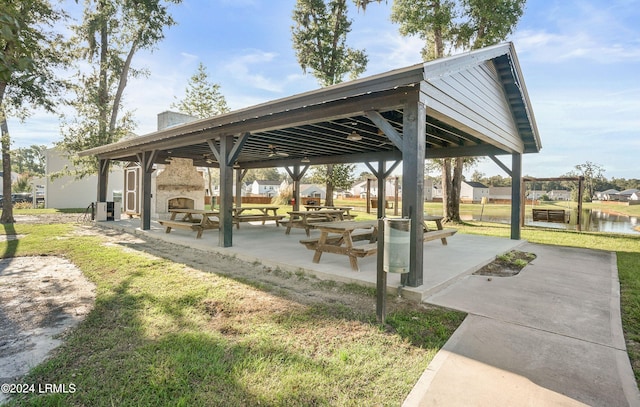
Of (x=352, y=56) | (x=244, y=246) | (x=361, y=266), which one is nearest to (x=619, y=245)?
(x=361, y=266)

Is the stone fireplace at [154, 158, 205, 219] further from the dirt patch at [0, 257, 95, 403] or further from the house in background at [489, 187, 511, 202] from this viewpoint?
the house in background at [489, 187, 511, 202]

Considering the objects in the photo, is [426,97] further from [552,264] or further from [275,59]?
[275,59]

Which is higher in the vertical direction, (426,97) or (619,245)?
(426,97)

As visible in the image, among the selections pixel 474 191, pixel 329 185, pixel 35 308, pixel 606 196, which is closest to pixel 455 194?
pixel 329 185

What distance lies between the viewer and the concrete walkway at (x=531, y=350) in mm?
1861

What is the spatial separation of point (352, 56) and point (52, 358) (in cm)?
1710

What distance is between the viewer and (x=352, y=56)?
53.7 feet

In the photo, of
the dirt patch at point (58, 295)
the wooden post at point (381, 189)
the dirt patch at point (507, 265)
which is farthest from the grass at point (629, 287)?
the wooden post at point (381, 189)

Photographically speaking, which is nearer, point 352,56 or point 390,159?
point 390,159

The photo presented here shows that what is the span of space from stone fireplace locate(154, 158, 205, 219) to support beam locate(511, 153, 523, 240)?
10.5 metres

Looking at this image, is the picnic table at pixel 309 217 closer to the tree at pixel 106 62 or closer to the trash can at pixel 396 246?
the trash can at pixel 396 246

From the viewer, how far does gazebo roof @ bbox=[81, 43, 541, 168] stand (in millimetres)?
3789

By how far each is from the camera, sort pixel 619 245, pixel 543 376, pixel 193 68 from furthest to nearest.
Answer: pixel 193 68 → pixel 619 245 → pixel 543 376

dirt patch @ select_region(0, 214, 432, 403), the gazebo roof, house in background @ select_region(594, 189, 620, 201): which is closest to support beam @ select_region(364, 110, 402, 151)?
the gazebo roof
